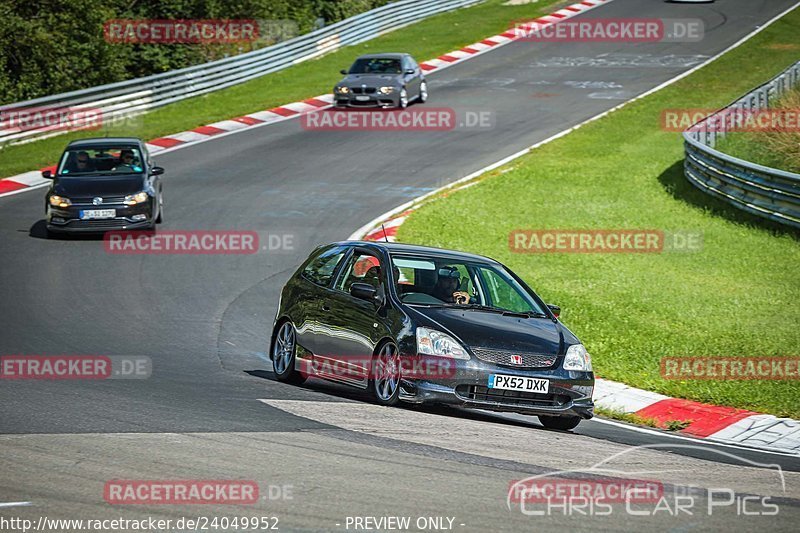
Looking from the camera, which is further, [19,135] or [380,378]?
[19,135]

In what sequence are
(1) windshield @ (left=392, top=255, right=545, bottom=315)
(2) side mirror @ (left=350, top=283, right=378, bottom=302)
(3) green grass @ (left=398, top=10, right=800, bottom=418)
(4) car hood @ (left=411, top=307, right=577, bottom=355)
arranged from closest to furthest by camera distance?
(4) car hood @ (left=411, top=307, right=577, bottom=355) < (2) side mirror @ (left=350, top=283, right=378, bottom=302) < (1) windshield @ (left=392, top=255, right=545, bottom=315) < (3) green grass @ (left=398, top=10, right=800, bottom=418)

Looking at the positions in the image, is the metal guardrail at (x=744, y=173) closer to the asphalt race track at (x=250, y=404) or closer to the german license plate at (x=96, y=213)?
the asphalt race track at (x=250, y=404)

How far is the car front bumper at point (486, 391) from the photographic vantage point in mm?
9844

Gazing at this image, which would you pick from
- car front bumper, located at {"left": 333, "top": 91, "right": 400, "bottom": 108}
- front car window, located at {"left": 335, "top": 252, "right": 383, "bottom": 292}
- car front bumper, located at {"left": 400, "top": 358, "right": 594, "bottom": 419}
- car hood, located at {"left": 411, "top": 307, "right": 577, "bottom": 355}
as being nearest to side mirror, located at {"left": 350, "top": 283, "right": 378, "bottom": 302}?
front car window, located at {"left": 335, "top": 252, "right": 383, "bottom": 292}

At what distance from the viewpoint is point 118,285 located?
17.0 meters

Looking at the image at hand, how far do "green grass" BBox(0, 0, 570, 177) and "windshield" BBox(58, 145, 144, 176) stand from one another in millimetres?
5705

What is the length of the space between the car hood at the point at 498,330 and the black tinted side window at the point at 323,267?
1585 millimetres

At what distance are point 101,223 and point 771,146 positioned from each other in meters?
12.9

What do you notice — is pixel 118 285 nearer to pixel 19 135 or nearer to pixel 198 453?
pixel 198 453

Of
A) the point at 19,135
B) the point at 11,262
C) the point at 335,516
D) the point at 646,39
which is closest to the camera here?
the point at 335,516

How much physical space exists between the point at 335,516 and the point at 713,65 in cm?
3525

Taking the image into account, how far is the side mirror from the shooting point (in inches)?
422

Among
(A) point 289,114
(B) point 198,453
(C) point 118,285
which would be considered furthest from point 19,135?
(B) point 198,453

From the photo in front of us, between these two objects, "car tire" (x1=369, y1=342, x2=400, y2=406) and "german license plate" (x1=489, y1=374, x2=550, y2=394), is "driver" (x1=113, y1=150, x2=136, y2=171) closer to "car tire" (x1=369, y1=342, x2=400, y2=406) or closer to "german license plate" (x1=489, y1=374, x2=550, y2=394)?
"car tire" (x1=369, y1=342, x2=400, y2=406)
